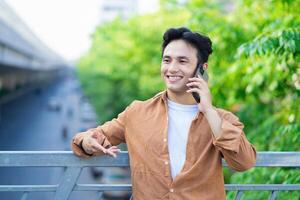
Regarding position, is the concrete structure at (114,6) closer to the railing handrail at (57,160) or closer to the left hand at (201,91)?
the railing handrail at (57,160)

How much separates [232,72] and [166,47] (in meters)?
3.83

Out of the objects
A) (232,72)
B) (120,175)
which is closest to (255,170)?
(232,72)

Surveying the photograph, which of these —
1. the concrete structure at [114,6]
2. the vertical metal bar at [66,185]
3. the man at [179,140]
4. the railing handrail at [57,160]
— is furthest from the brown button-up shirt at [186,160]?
the concrete structure at [114,6]

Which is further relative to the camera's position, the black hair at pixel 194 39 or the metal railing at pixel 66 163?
the metal railing at pixel 66 163

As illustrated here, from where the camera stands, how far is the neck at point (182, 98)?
2.62 m

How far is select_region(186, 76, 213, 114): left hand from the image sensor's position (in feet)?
A: 7.95

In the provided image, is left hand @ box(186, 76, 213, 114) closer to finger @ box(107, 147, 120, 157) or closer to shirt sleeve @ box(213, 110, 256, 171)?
shirt sleeve @ box(213, 110, 256, 171)

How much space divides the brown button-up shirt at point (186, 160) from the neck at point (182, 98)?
0.06m

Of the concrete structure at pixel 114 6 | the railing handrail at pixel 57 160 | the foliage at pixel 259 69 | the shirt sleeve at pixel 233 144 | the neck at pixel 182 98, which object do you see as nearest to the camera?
the shirt sleeve at pixel 233 144

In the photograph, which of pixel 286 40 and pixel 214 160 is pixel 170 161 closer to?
pixel 214 160

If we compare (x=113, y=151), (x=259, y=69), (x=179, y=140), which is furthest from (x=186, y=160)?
(x=259, y=69)

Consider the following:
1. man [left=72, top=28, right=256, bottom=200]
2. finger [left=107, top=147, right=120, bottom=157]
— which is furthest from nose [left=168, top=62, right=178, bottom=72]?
finger [left=107, top=147, right=120, bottom=157]

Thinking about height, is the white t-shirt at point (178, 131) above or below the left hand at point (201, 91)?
below

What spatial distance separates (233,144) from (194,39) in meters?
0.62
